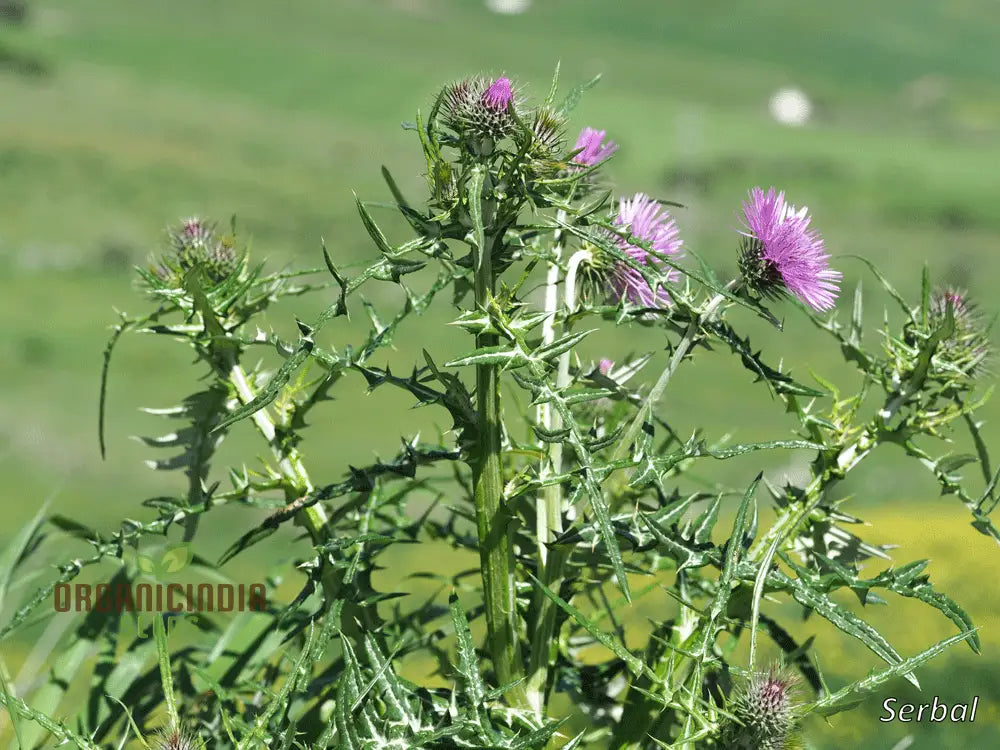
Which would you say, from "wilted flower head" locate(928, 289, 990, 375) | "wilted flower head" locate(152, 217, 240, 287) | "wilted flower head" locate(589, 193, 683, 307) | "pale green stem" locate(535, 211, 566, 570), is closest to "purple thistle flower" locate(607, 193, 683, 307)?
"wilted flower head" locate(589, 193, 683, 307)

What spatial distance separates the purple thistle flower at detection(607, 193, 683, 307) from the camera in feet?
6.02

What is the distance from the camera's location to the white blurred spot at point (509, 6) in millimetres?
108938

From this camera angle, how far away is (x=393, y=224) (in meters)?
36.7

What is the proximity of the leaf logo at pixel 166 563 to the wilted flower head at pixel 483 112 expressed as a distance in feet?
3.74

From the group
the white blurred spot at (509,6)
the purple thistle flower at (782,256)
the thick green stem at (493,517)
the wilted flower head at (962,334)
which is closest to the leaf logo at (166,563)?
the thick green stem at (493,517)

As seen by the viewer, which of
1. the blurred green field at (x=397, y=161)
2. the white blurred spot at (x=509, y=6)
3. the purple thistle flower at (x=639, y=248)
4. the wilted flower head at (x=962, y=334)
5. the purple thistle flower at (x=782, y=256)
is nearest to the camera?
the purple thistle flower at (x=782, y=256)

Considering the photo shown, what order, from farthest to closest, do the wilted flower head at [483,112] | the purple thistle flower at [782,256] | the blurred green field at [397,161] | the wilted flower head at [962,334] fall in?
1. the blurred green field at [397,161]
2. the wilted flower head at [962,334]
3. the purple thistle flower at [782,256]
4. the wilted flower head at [483,112]

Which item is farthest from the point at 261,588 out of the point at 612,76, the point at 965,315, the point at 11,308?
the point at 612,76

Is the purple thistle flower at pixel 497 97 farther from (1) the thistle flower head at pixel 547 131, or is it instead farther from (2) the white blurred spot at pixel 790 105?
(2) the white blurred spot at pixel 790 105

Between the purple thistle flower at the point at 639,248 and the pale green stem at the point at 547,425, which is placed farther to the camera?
the purple thistle flower at the point at 639,248

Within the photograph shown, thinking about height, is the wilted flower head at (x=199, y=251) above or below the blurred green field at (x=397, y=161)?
below

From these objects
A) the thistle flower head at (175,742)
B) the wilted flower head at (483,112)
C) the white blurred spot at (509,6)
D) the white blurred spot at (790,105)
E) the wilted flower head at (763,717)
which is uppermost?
the white blurred spot at (509,6)

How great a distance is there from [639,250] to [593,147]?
19 cm

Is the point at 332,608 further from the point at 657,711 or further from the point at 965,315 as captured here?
the point at 965,315
